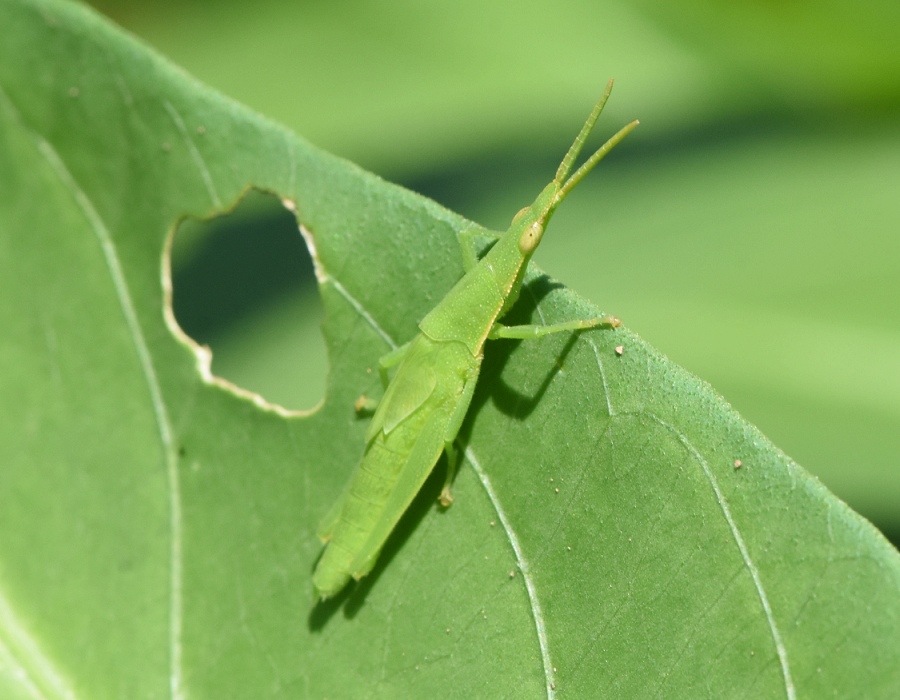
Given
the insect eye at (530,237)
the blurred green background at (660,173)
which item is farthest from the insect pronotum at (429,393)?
the blurred green background at (660,173)

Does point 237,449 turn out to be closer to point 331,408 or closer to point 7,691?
point 331,408

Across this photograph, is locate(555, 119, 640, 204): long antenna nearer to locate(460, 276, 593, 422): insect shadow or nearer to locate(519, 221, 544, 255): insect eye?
locate(519, 221, 544, 255): insect eye

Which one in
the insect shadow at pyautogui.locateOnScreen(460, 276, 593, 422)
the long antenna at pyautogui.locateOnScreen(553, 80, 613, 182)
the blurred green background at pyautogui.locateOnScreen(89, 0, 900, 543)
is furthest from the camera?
the blurred green background at pyautogui.locateOnScreen(89, 0, 900, 543)

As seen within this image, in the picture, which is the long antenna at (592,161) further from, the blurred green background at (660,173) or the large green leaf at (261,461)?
the blurred green background at (660,173)

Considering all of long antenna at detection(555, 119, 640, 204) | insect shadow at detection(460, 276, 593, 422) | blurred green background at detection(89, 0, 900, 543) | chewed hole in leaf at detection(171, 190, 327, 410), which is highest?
long antenna at detection(555, 119, 640, 204)

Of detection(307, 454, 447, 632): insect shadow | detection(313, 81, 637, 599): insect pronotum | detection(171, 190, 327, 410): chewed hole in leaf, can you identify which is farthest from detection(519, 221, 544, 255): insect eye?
detection(171, 190, 327, 410): chewed hole in leaf

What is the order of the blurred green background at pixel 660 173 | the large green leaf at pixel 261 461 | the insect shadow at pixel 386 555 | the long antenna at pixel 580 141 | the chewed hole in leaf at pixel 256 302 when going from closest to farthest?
the large green leaf at pixel 261 461
the insect shadow at pixel 386 555
the long antenna at pixel 580 141
the blurred green background at pixel 660 173
the chewed hole in leaf at pixel 256 302

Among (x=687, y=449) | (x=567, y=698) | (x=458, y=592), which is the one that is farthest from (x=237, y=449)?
(x=687, y=449)
